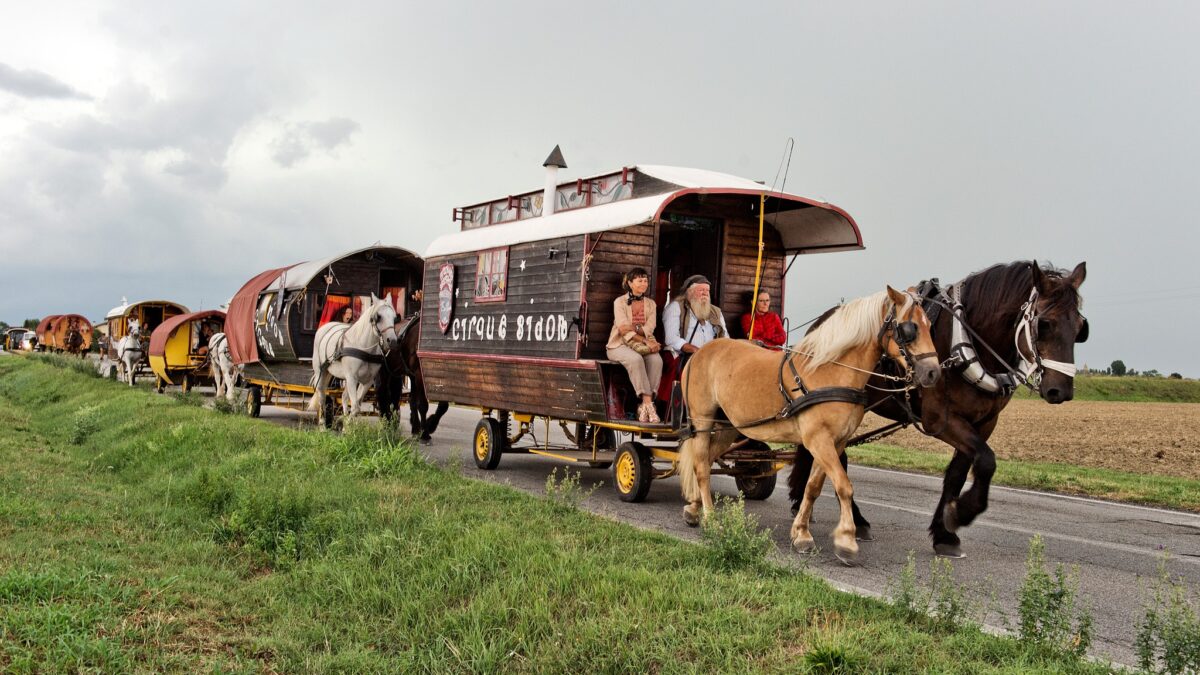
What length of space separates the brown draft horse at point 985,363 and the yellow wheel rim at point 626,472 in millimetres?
2614

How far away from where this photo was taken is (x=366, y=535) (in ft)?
22.9

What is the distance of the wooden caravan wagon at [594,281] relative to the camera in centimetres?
984

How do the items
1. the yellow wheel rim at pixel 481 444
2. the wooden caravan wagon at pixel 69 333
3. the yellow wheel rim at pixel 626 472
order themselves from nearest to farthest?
1. the yellow wheel rim at pixel 626 472
2. the yellow wheel rim at pixel 481 444
3. the wooden caravan wagon at pixel 69 333

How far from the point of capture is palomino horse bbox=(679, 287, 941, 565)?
22.6ft

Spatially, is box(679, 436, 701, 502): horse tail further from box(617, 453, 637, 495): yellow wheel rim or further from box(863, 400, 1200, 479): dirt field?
box(863, 400, 1200, 479): dirt field

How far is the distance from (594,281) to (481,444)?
148 inches

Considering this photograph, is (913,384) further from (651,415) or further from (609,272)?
(609,272)

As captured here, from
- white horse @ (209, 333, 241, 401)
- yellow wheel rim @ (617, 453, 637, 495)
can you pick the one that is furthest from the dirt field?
white horse @ (209, 333, 241, 401)

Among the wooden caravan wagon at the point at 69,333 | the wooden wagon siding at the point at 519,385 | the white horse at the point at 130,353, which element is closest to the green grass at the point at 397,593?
the wooden wagon siding at the point at 519,385

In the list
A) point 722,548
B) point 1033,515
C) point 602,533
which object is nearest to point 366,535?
point 602,533

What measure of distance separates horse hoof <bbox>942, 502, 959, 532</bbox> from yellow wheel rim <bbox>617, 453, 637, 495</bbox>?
3.31 meters

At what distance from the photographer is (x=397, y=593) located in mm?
5891

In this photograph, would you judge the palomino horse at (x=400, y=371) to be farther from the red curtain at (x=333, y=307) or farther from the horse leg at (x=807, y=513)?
the horse leg at (x=807, y=513)

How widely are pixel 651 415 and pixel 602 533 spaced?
266cm
